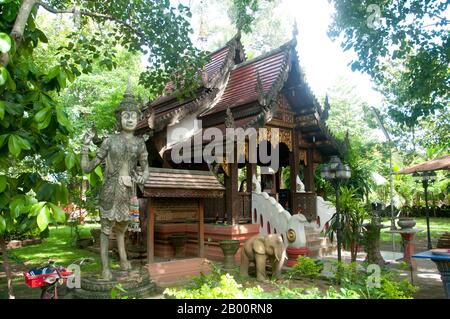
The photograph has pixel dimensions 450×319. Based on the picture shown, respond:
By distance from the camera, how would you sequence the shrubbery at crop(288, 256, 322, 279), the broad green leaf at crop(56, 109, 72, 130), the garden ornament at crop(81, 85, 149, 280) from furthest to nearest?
the shrubbery at crop(288, 256, 322, 279) → the garden ornament at crop(81, 85, 149, 280) → the broad green leaf at crop(56, 109, 72, 130)

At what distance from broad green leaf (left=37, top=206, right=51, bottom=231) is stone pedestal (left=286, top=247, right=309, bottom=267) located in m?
7.33

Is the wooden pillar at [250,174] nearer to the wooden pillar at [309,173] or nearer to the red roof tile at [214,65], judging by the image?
the wooden pillar at [309,173]

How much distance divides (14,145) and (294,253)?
7.73 meters

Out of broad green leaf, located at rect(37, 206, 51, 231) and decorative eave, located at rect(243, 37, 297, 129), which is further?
decorative eave, located at rect(243, 37, 297, 129)

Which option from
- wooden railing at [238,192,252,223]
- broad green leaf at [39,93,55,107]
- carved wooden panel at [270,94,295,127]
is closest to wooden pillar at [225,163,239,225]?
wooden railing at [238,192,252,223]

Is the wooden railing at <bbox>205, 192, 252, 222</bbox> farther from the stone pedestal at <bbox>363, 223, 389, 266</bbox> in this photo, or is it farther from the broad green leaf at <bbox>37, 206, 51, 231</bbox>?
the broad green leaf at <bbox>37, 206, 51, 231</bbox>

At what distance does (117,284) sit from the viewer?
18.2 ft

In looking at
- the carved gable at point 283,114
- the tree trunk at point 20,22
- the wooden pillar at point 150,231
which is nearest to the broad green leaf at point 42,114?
the tree trunk at point 20,22

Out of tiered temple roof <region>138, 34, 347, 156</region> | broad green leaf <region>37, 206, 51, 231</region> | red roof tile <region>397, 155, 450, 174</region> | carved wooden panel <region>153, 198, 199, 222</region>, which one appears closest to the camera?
broad green leaf <region>37, 206, 51, 231</region>

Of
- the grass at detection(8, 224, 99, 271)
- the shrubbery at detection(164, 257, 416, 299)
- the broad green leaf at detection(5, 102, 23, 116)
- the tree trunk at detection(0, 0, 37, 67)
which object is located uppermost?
the tree trunk at detection(0, 0, 37, 67)

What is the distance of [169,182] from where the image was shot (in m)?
7.93

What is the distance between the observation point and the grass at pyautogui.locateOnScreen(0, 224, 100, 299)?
7.35m

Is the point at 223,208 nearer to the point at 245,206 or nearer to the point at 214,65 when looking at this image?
the point at 245,206

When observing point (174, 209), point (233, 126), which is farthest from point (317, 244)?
point (174, 209)
